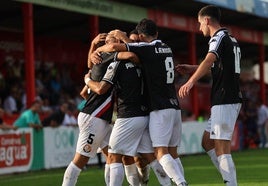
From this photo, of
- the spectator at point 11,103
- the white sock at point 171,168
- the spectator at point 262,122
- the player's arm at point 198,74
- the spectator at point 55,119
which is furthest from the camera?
the spectator at point 262,122

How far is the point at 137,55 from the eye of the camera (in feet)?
28.9

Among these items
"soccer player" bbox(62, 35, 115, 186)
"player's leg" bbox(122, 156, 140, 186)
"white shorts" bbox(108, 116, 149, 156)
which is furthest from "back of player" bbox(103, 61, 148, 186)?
"player's leg" bbox(122, 156, 140, 186)

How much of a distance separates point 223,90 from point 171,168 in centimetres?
112

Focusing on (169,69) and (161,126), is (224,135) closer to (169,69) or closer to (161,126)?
(161,126)

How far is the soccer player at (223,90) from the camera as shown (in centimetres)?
876

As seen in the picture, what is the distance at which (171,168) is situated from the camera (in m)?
8.69

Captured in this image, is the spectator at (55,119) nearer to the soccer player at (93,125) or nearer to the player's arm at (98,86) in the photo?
the soccer player at (93,125)

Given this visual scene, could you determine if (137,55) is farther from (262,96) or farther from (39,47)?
(262,96)

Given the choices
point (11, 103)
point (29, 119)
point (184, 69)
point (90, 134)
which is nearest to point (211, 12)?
point (184, 69)

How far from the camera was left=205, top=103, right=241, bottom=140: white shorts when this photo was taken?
877 centimetres

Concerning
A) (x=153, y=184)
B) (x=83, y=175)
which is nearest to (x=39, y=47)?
(x=83, y=175)

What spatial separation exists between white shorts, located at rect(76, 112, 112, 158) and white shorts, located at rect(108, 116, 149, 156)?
1.46ft

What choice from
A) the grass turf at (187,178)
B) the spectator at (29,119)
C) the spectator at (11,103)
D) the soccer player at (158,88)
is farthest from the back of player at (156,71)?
the spectator at (11,103)

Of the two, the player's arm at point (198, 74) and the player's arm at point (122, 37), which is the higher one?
the player's arm at point (122, 37)
